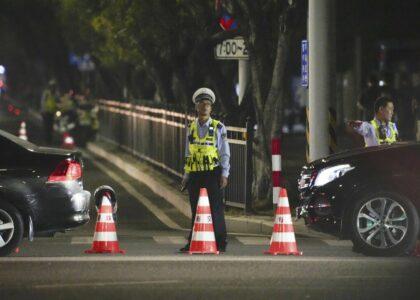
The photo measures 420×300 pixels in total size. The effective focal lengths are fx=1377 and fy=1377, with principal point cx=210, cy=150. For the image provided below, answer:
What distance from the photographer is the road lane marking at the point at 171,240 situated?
15.7 m

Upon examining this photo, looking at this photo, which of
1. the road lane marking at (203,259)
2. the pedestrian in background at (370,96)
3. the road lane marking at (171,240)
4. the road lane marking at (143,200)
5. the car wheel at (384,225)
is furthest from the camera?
the pedestrian in background at (370,96)

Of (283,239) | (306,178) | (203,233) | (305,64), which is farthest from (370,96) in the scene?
(203,233)

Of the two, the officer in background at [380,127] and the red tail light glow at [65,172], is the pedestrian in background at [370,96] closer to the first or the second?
the officer in background at [380,127]

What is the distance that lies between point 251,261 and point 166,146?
1263 cm

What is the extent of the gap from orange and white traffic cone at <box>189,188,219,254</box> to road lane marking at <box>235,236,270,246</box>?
1.51 meters

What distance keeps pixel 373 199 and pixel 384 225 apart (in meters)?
0.28

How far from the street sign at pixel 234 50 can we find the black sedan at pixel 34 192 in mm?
9654

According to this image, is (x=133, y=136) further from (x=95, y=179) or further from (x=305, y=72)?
(x=305, y=72)

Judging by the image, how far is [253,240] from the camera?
1616 cm

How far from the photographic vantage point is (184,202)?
67.5 feet

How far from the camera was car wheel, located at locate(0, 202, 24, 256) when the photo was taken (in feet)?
44.8

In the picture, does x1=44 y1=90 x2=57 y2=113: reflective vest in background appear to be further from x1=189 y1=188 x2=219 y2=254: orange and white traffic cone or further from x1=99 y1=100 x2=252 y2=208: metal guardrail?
x1=189 y1=188 x2=219 y2=254: orange and white traffic cone

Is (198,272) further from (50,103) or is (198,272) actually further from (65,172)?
(50,103)

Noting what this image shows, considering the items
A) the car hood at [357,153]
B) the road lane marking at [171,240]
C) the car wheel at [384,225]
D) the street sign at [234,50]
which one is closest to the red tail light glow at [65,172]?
the road lane marking at [171,240]
